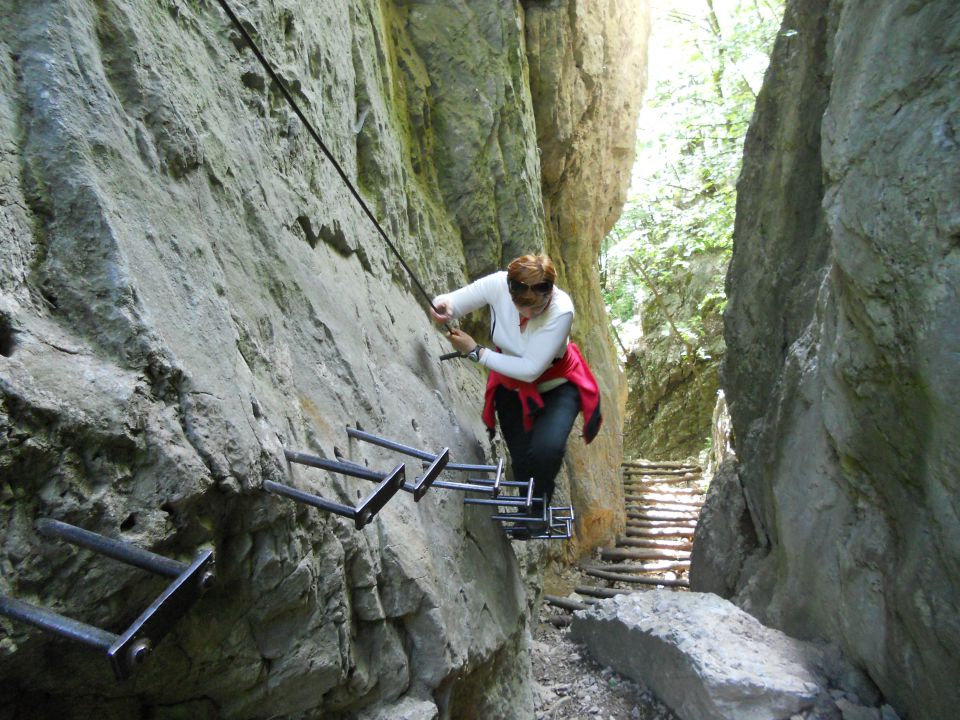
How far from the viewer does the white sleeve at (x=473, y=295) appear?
3.75 m

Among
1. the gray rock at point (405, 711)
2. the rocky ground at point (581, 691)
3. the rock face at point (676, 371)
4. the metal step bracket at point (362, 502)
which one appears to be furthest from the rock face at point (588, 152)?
the rock face at point (676, 371)

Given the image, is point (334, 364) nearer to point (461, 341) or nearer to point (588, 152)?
point (461, 341)

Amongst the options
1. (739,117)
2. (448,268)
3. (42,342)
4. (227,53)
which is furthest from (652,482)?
(42,342)

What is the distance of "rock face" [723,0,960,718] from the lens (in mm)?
2291

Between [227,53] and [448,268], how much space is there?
2.59 meters

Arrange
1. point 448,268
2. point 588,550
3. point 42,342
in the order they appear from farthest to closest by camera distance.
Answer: point 588,550 < point 448,268 < point 42,342

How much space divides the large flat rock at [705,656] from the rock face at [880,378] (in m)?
0.33

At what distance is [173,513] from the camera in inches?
56.0

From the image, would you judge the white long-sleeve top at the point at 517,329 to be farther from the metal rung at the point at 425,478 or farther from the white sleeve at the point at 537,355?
the metal rung at the point at 425,478

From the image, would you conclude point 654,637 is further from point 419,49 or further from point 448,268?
point 419,49

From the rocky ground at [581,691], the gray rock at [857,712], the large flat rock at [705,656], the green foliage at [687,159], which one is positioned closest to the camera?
the gray rock at [857,712]

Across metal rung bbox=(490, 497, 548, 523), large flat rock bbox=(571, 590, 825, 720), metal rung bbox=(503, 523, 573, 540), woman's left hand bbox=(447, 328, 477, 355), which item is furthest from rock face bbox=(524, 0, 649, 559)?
woman's left hand bbox=(447, 328, 477, 355)

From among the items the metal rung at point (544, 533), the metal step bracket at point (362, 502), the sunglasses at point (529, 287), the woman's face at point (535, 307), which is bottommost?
the metal rung at point (544, 533)

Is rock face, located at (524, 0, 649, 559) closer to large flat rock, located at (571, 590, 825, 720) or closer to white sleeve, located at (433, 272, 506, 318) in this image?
large flat rock, located at (571, 590, 825, 720)
